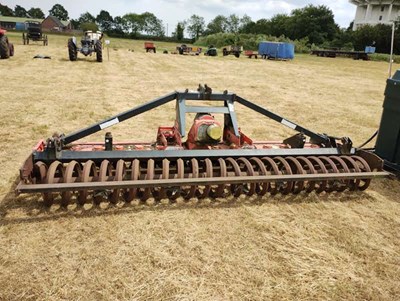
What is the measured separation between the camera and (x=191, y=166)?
154 inches

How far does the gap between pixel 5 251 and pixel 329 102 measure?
1012cm

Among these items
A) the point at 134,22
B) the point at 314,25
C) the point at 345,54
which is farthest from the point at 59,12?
the point at 345,54

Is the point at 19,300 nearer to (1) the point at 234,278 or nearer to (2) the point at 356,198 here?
(1) the point at 234,278

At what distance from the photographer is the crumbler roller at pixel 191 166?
343 cm

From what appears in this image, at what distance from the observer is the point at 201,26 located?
115375 millimetres

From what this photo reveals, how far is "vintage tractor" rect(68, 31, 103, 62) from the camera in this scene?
16.9m

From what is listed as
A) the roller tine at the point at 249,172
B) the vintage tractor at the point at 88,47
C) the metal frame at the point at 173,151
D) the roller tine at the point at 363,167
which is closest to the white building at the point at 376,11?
the vintage tractor at the point at 88,47

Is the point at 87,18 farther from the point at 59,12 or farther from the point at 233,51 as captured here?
the point at 233,51

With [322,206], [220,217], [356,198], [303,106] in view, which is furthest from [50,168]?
[303,106]

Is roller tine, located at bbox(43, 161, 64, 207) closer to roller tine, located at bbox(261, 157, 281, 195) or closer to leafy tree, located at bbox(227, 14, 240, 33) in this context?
roller tine, located at bbox(261, 157, 281, 195)

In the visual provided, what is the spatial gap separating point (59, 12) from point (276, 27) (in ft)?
297

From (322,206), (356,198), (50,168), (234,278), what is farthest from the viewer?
(356,198)

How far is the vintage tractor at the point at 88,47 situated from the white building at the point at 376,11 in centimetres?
6797

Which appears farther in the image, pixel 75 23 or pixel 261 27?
pixel 75 23
